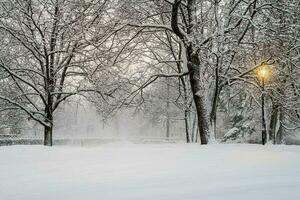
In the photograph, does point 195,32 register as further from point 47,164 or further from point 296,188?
point 296,188

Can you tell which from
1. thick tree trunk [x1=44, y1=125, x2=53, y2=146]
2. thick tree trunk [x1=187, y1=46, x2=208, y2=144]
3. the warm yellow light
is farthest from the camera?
thick tree trunk [x1=44, y1=125, x2=53, y2=146]

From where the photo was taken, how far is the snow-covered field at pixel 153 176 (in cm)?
688

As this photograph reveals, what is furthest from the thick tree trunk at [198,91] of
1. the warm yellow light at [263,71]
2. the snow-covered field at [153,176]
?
the snow-covered field at [153,176]

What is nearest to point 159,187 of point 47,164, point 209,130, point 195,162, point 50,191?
point 50,191

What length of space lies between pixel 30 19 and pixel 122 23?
20.1 feet

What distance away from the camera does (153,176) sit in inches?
327

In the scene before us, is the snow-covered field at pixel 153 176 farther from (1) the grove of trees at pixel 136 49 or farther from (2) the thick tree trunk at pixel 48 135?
(2) the thick tree trunk at pixel 48 135

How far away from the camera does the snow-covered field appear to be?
22.6ft

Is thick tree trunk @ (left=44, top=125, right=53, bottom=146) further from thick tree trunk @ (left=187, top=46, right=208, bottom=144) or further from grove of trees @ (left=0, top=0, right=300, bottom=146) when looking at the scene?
thick tree trunk @ (left=187, top=46, right=208, bottom=144)

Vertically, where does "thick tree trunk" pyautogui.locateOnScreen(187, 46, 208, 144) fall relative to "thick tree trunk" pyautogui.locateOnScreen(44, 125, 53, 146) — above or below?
above

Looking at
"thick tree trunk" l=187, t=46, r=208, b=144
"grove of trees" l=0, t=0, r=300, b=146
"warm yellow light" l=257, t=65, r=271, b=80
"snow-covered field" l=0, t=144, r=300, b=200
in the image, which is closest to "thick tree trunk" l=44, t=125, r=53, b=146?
"grove of trees" l=0, t=0, r=300, b=146

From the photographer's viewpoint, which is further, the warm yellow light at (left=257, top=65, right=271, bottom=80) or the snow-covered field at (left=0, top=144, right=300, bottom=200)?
the warm yellow light at (left=257, top=65, right=271, bottom=80)

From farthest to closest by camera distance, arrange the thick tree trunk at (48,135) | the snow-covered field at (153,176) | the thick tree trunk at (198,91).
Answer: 1. the thick tree trunk at (48,135)
2. the thick tree trunk at (198,91)
3. the snow-covered field at (153,176)

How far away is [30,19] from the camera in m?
22.1
